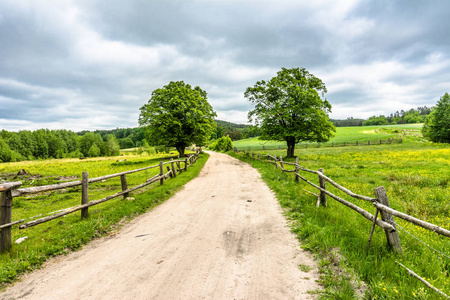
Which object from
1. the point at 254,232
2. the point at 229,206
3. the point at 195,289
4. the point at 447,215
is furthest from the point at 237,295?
the point at 447,215

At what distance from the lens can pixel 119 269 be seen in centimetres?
416

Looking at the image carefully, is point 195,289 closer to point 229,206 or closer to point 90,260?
point 90,260

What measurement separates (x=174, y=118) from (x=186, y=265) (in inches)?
1074

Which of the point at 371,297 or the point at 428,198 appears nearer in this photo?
the point at 371,297

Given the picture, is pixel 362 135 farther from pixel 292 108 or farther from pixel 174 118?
pixel 174 118

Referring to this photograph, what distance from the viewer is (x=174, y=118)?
97.1 feet

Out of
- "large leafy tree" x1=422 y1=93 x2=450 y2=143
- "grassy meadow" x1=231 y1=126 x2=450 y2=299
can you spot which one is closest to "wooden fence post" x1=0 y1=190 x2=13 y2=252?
"grassy meadow" x1=231 y1=126 x2=450 y2=299

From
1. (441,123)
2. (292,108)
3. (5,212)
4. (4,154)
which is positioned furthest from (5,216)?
(4,154)

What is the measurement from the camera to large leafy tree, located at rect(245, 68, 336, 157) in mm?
22609

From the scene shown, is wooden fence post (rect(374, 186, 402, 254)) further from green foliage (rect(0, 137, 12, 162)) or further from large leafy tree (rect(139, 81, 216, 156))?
green foliage (rect(0, 137, 12, 162))

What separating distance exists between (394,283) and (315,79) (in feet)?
83.4

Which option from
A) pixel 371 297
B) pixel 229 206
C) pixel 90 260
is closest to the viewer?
pixel 371 297

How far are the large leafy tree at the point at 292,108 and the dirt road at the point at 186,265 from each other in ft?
59.9

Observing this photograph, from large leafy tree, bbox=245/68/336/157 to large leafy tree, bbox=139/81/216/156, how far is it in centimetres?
919
